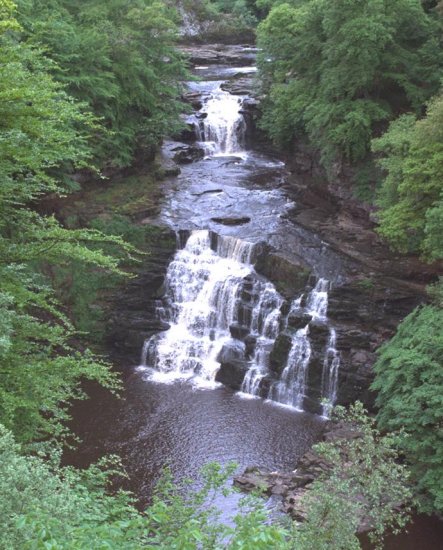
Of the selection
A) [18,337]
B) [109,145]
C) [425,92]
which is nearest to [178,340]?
[109,145]

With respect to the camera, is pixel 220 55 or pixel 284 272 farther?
pixel 220 55

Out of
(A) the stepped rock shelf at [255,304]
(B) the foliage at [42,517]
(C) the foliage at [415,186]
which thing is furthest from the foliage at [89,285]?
(B) the foliage at [42,517]

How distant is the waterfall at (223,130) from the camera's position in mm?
38031

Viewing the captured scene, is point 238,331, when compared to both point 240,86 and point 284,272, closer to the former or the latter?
point 284,272

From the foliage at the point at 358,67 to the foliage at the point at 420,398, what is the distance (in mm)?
10887

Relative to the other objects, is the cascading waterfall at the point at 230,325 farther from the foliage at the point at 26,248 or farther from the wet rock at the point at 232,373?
the foliage at the point at 26,248

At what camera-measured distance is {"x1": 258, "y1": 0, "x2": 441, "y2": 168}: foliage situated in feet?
83.9

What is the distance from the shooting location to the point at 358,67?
26.2 metres

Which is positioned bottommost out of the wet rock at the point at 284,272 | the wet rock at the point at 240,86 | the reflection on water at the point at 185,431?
the reflection on water at the point at 185,431

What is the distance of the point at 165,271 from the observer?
88.8ft

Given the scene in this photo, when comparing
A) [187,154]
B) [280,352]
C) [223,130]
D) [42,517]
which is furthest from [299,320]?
[42,517]

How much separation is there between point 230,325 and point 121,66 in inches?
606

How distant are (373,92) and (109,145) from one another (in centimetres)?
1342

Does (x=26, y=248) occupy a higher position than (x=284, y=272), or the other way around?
(x=26, y=248)
